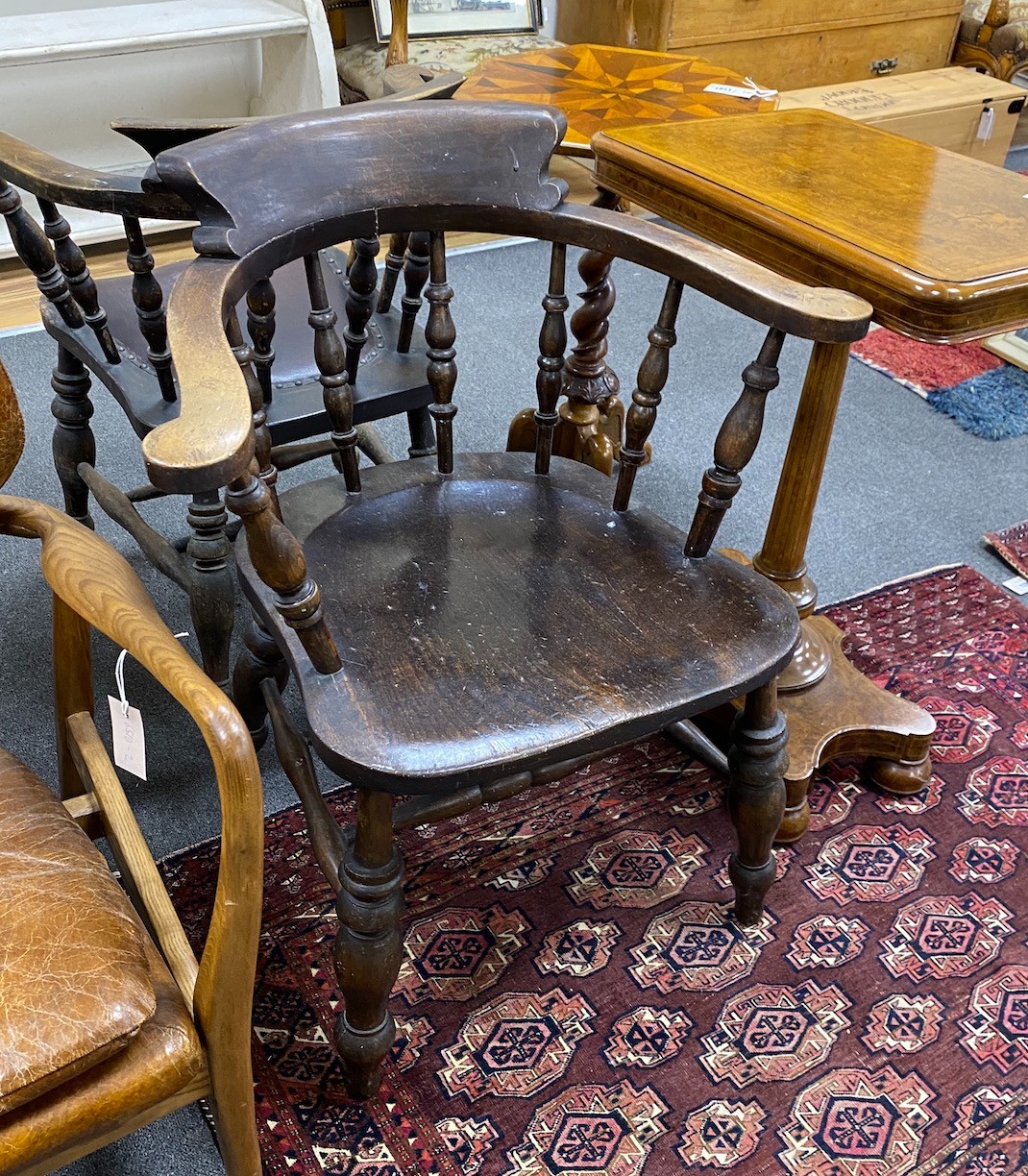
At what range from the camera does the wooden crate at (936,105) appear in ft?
11.3

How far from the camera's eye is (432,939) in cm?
135

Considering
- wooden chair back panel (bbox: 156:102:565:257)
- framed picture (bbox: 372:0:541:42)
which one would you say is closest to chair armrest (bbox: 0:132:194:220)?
wooden chair back panel (bbox: 156:102:565:257)

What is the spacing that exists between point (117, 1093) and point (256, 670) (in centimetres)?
58

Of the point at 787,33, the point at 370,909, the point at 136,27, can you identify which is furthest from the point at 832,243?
the point at 787,33

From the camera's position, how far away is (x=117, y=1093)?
77 centimetres

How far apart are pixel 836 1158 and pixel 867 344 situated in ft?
7.44

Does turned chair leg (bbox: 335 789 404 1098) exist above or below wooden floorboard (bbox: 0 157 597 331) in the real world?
above

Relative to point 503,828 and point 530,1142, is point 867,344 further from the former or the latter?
point 530,1142

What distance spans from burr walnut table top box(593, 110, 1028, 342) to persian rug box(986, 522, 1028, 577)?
2.67ft

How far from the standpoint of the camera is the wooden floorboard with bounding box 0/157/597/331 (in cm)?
276

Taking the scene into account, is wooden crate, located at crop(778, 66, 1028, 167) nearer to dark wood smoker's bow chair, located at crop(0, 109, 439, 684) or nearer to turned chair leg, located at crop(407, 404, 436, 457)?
turned chair leg, located at crop(407, 404, 436, 457)

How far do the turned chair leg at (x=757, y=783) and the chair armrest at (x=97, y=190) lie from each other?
83 centimetres

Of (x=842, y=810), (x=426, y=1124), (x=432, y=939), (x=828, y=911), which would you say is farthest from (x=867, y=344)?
(x=426, y=1124)

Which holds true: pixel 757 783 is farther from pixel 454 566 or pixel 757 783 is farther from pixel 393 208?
pixel 393 208
